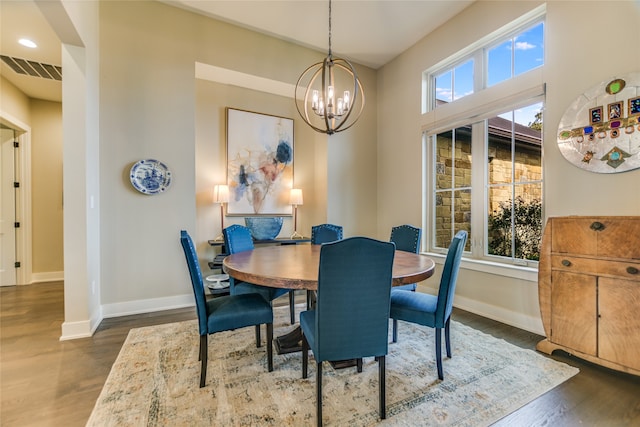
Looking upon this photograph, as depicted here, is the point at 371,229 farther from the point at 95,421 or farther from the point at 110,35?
the point at 110,35

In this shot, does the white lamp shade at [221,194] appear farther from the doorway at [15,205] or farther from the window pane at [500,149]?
the window pane at [500,149]

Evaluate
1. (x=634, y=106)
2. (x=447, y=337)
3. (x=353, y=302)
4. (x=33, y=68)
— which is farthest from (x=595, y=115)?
(x=33, y=68)

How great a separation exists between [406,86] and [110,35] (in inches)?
145

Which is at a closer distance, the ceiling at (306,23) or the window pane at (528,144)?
the window pane at (528,144)

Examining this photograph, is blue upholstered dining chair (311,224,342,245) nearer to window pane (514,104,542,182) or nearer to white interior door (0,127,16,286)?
window pane (514,104,542,182)

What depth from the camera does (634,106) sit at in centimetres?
199

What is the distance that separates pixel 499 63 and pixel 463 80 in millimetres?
437

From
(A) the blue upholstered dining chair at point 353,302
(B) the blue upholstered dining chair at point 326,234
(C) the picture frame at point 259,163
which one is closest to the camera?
(A) the blue upholstered dining chair at point 353,302

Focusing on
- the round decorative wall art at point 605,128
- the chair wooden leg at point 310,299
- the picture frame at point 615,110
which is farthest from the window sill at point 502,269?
the chair wooden leg at point 310,299

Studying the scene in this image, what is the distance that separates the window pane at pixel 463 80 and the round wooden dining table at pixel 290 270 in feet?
7.83

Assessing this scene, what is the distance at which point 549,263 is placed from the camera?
7.18 ft

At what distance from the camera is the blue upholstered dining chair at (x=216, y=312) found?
1724 mm

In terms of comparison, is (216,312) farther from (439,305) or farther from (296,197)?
(296,197)

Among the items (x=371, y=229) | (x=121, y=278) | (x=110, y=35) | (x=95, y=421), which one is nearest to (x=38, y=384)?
(x=95, y=421)
